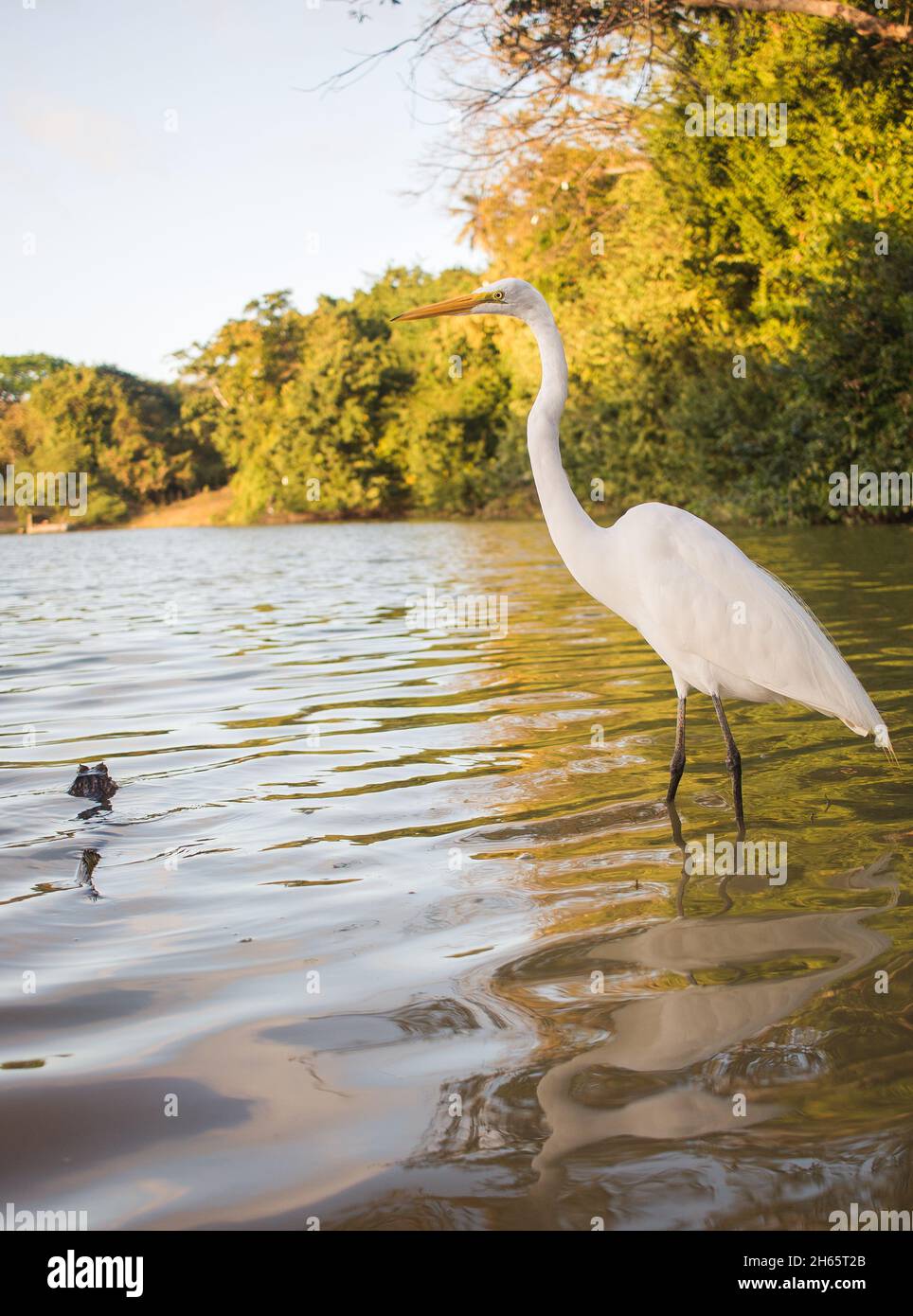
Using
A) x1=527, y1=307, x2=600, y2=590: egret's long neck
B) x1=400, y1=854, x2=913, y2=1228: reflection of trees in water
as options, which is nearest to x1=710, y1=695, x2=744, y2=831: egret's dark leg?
x1=527, y1=307, x2=600, y2=590: egret's long neck

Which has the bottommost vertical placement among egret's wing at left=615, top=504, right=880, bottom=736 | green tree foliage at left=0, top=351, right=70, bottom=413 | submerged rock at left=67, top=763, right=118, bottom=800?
submerged rock at left=67, top=763, right=118, bottom=800

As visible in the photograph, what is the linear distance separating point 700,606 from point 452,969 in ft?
8.06

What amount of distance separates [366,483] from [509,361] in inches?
885

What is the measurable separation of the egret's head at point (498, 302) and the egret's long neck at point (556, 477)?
0.24 meters

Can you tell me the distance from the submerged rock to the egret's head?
2.72 meters

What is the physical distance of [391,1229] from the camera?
2.22 meters

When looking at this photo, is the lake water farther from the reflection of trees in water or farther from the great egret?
the great egret

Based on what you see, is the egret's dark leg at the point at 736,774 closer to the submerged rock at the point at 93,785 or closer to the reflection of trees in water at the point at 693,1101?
the reflection of trees in water at the point at 693,1101

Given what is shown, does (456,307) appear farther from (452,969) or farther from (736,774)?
(452,969)

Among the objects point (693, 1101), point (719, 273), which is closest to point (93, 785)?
point (693, 1101)

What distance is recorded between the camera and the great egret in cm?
525

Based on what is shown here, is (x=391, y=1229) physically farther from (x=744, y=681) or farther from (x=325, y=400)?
(x=325, y=400)

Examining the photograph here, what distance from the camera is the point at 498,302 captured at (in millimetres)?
6137

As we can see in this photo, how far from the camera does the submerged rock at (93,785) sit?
5.49 m
